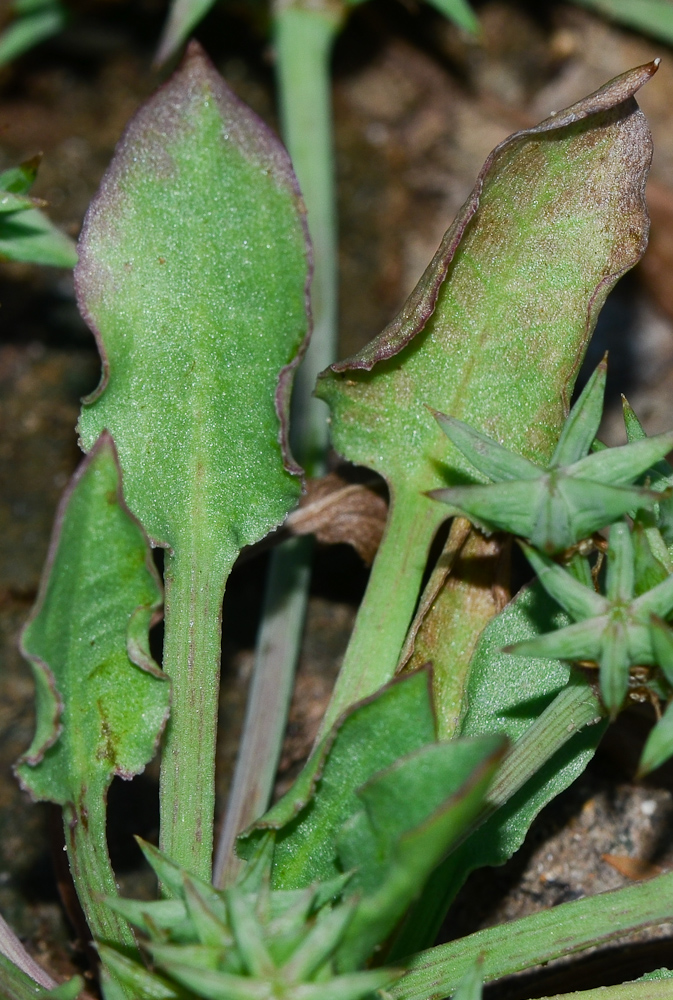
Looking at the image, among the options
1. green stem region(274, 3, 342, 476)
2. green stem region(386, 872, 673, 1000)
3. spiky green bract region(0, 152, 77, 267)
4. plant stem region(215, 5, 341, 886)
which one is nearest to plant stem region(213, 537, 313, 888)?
plant stem region(215, 5, 341, 886)

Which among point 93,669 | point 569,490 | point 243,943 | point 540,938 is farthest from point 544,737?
point 93,669

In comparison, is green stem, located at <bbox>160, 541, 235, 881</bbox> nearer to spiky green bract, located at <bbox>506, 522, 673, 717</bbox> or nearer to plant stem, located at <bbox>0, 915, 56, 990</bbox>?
plant stem, located at <bbox>0, 915, 56, 990</bbox>

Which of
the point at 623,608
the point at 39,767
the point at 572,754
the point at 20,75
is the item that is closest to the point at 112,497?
the point at 39,767

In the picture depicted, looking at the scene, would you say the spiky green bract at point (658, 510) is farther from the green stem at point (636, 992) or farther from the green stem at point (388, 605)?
the green stem at point (636, 992)

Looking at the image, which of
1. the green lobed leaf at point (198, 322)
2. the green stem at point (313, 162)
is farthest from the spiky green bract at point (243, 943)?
the green stem at point (313, 162)

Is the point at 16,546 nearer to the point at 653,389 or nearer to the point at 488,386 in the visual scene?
the point at 488,386
